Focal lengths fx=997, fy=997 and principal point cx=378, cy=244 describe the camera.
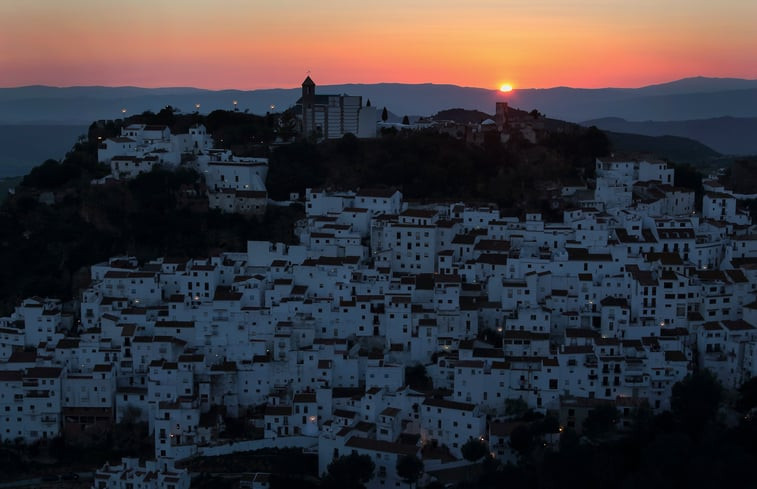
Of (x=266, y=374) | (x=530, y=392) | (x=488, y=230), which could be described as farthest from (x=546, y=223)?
(x=266, y=374)

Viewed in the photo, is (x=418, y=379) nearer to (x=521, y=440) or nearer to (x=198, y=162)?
(x=521, y=440)

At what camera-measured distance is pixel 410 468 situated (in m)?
19.5

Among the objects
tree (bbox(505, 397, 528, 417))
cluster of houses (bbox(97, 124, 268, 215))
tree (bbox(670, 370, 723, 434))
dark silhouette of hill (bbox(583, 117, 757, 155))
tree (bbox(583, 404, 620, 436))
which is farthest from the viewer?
dark silhouette of hill (bbox(583, 117, 757, 155))

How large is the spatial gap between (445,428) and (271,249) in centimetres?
775

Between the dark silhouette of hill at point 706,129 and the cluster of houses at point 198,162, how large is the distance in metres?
36.9

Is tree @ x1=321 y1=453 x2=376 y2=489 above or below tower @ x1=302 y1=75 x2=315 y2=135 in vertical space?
below

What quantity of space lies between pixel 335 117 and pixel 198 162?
6401mm

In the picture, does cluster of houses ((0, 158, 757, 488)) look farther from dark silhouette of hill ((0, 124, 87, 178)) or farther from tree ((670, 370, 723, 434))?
dark silhouette of hill ((0, 124, 87, 178))

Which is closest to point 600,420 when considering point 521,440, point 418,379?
point 521,440

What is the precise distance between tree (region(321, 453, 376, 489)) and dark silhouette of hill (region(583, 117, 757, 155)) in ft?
157

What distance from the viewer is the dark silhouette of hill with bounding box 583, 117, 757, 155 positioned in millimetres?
64938

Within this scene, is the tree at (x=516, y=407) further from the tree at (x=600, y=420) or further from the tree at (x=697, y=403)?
the tree at (x=697, y=403)

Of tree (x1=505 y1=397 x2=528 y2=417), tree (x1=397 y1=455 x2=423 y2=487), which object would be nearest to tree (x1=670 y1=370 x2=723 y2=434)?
tree (x1=505 y1=397 x2=528 y2=417)

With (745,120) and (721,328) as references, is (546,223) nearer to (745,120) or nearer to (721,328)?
(721,328)
